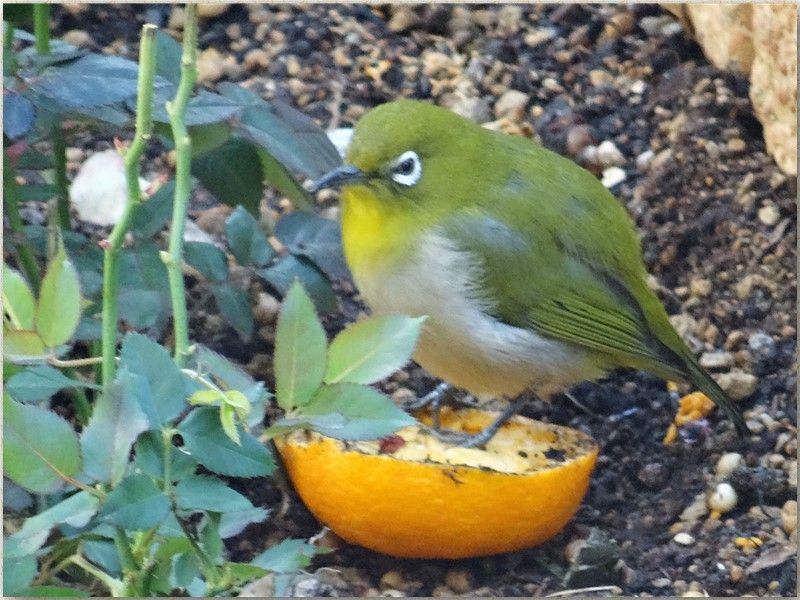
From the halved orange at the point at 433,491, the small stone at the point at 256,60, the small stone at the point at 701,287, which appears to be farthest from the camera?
the small stone at the point at 256,60

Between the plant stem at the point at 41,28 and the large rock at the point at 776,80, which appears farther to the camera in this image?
the large rock at the point at 776,80

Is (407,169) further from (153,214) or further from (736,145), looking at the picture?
(736,145)

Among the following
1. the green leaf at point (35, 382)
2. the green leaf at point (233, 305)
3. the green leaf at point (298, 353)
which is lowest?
the green leaf at point (233, 305)

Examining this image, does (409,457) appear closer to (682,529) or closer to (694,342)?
(682,529)

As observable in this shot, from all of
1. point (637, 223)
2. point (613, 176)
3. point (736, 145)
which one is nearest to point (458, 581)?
point (637, 223)

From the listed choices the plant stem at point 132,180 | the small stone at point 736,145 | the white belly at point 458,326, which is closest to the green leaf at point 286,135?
the white belly at point 458,326

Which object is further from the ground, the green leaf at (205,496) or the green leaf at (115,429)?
the green leaf at (115,429)

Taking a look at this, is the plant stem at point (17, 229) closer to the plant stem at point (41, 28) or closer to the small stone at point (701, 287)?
the plant stem at point (41, 28)
